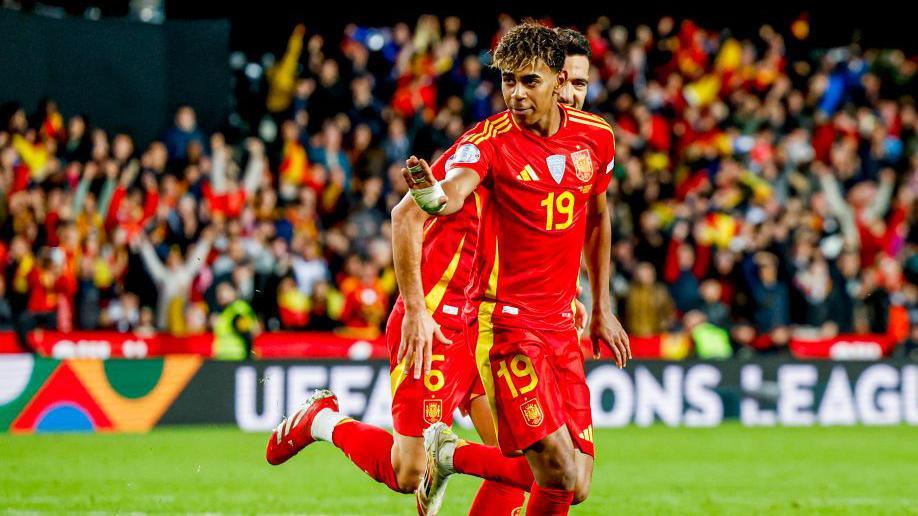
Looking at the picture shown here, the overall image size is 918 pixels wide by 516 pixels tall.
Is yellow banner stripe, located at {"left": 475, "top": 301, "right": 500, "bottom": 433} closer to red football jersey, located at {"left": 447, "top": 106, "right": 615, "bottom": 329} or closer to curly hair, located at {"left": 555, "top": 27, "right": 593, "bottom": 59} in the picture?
red football jersey, located at {"left": 447, "top": 106, "right": 615, "bottom": 329}

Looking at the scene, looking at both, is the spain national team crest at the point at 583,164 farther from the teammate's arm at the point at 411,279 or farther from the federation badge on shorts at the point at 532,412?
the federation badge on shorts at the point at 532,412

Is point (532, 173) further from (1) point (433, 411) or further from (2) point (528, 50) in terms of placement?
(1) point (433, 411)

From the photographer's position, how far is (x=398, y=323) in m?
7.12

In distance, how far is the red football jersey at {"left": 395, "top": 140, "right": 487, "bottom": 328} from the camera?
7.07 m

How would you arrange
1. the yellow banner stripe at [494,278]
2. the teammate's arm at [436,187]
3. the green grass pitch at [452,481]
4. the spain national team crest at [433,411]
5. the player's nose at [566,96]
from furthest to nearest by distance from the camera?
the green grass pitch at [452,481]
the spain national team crest at [433,411]
the player's nose at [566,96]
the yellow banner stripe at [494,278]
the teammate's arm at [436,187]

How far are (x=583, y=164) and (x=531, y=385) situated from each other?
99cm

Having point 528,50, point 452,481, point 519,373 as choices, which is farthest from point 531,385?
point 452,481

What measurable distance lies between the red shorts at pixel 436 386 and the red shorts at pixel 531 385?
87 cm

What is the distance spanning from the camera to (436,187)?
5516 millimetres

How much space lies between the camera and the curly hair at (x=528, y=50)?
5.90 metres

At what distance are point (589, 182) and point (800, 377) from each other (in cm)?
965

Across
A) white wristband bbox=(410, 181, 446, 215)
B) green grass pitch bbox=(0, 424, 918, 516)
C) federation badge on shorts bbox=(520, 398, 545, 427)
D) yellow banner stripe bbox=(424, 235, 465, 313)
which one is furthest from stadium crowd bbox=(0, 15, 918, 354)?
white wristband bbox=(410, 181, 446, 215)

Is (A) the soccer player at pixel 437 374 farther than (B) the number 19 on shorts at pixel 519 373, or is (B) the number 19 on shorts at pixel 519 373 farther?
(A) the soccer player at pixel 437 374

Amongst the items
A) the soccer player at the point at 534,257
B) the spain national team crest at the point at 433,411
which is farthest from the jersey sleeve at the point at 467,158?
the spain national team crest at the point at 433,411
